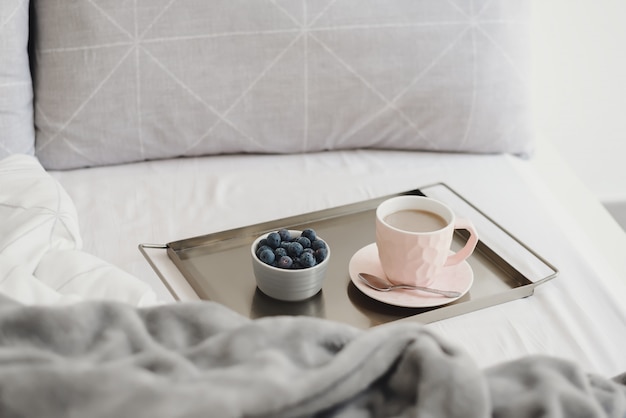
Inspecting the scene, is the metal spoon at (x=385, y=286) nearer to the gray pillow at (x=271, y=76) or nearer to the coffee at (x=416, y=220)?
the coffee at (x=416, y=220)

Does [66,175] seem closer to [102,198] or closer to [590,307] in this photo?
[102,198]

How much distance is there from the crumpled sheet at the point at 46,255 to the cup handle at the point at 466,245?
0.36 metres

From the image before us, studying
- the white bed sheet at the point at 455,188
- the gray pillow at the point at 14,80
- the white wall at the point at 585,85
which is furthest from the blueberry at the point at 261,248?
the white wall at the point at 585,85

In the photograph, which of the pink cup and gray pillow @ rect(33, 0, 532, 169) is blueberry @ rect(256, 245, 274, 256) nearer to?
the pink cup

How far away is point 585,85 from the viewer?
1.69 meters

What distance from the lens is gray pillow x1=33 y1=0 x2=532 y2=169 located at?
45.6 inches

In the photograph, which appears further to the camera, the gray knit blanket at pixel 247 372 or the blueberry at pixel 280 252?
the blueberry at pixel 280 252

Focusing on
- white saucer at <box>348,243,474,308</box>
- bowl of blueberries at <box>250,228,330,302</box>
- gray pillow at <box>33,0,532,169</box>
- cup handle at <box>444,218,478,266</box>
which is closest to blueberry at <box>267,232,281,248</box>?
bowl of blueberries at <box>250,228,330,302</box>

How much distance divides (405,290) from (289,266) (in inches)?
5.6

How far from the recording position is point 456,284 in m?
0.93

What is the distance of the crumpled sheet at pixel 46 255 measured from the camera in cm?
81

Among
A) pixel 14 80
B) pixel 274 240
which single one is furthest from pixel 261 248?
pixel 14 80

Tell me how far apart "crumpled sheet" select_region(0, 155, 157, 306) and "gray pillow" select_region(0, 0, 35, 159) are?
Result: 0.12m

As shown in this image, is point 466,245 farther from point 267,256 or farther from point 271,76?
point 271,76
